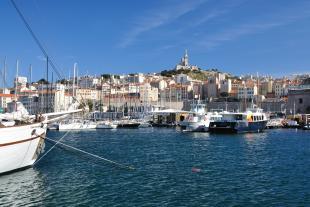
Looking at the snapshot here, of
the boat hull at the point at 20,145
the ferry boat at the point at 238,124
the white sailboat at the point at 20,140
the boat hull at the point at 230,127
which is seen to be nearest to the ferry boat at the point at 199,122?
the ferry boat at the point at 238,124

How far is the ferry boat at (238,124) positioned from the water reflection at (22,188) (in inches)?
1670

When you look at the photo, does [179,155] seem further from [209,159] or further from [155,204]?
[155,204]

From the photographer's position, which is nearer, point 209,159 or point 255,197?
point 255,197

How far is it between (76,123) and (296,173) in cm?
5919

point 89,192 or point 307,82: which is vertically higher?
point 307,82

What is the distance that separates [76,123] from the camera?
259 ft

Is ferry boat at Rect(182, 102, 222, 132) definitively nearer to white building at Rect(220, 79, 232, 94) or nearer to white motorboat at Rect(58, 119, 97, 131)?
white motorboat at Rect(58, 119, 97, 131)

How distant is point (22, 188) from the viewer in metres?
18.4

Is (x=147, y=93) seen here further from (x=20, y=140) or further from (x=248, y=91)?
(x=20, y=140)

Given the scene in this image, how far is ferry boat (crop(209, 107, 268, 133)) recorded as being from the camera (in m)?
61.4

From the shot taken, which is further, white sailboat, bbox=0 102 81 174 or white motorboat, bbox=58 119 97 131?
white motorboat, bbox=58 119 97 131

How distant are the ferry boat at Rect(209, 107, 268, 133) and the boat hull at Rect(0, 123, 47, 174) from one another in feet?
136

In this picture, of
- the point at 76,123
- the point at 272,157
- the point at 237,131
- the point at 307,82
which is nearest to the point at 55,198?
the point at 272,157

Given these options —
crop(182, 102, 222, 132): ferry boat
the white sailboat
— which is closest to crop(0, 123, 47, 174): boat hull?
the white sailboat
